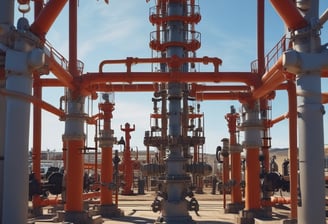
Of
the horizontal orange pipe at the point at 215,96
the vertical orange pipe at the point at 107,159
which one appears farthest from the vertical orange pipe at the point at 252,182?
the vertical orange pipe at the point at 107,159

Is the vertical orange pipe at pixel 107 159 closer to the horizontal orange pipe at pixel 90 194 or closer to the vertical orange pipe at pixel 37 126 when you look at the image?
the horizontal orange pipe at pixel 90 194

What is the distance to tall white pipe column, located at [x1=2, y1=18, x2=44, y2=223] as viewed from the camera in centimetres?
1018

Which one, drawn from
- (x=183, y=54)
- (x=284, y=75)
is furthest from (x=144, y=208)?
(x=284, y=75)

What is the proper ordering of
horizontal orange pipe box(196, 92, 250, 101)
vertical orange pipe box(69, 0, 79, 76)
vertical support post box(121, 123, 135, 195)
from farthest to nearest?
vertical support post box(121, 123, 135, 195), horizontal orange pipe box(196, 92, 250, 101), vertical orange pipe box(69, 0, 79, 76)

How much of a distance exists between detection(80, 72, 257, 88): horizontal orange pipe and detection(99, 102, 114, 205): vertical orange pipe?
5051 millimetres

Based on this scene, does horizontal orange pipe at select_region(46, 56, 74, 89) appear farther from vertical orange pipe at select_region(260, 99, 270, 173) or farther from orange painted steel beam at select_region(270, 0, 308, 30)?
vertical orange pipe at select_region(260, 99, 270, 173)

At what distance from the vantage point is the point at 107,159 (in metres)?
20.5

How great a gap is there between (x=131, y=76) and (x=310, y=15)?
630 cm

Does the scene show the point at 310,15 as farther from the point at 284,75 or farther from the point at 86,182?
the point at 86,182

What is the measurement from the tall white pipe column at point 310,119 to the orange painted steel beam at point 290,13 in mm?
176

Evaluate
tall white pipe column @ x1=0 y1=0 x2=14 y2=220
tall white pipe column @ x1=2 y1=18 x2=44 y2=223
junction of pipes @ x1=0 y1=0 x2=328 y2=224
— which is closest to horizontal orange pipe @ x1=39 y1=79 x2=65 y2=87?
junction of pipes @ x1=0 y1=0 x2=328 y2=224

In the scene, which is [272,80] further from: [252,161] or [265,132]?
[265,132]

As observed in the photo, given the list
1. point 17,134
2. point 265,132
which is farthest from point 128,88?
point 17,134

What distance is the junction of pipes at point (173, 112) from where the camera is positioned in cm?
1027
